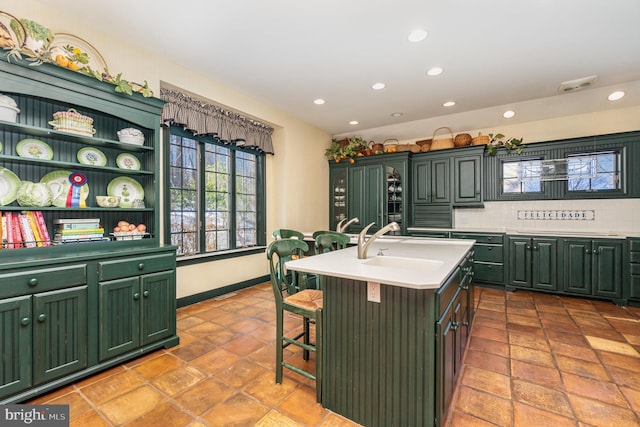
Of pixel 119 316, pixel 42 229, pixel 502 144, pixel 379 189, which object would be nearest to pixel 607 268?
pixel 502 144

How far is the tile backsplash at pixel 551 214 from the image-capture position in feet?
13.0

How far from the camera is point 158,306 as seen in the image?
2402 mm

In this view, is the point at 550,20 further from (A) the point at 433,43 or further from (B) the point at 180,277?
(B) the point at 180,277

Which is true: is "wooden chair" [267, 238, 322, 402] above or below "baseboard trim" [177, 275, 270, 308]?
above

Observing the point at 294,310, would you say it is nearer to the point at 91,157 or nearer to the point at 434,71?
the point at 91,157

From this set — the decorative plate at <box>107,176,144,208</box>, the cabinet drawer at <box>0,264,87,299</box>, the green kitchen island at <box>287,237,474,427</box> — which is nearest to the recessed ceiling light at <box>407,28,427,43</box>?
the green kitchen island at <box>287,237,474,427</box>

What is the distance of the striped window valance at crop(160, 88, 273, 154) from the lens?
10.8ft

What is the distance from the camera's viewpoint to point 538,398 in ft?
6.06

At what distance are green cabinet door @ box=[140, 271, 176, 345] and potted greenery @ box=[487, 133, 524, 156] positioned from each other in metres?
4.90

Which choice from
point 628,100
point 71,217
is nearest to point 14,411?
point 71,217

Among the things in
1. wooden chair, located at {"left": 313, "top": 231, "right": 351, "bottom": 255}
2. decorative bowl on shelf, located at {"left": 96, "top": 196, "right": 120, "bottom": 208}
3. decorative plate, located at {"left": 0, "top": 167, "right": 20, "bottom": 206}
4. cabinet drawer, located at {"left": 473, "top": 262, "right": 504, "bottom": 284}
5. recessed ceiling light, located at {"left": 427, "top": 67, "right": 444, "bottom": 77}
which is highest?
recessed ceiling light, located at {"left": 427, "top": 67, "right": 444, "bottom": 77}

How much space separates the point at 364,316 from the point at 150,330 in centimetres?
187

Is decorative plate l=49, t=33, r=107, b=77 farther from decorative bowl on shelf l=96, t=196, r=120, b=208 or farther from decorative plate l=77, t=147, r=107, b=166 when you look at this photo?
decorative bowl on shelf l=96, t=196, r=120, b=208

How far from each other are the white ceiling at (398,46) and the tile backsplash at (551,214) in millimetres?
1373
